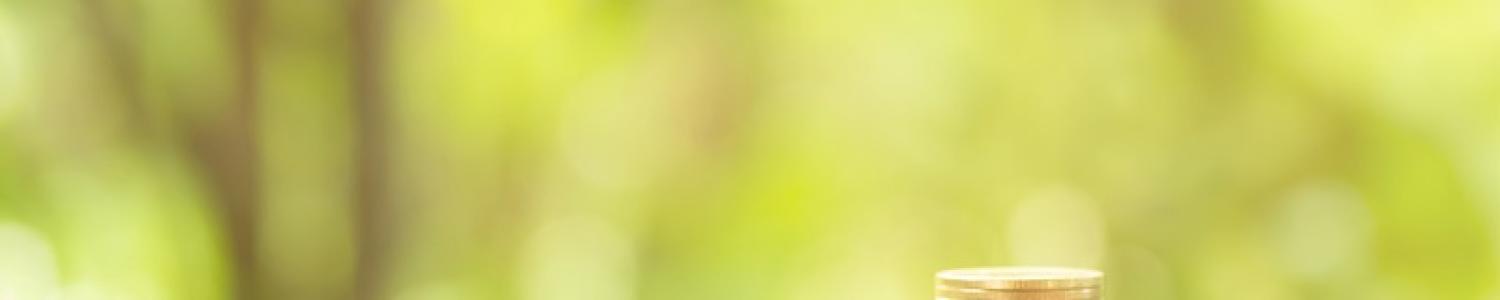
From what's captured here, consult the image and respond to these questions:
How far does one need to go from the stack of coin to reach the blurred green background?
0.69 ft

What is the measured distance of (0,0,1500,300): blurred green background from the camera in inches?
47.1

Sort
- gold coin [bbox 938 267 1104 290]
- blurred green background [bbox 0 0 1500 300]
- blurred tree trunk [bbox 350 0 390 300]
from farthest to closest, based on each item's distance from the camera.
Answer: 1. blurred tree trunk [bbox 350 0 390 300]
2. blurred green background [bbox 0 0 1500 300]
3. gold coin [bbox 938 267 1104 290]

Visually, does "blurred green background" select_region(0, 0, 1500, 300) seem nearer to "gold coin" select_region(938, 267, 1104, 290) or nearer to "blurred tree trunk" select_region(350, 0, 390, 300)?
"blurred tree trunk" select_region(350, 0, 390, 300)

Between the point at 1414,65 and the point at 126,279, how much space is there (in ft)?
3.39

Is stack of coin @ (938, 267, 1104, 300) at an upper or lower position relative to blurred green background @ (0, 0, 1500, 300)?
lower

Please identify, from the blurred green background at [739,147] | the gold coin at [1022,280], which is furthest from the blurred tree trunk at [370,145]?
the gold coin at [1022,280]

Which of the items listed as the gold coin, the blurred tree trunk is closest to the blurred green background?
the blurred tree trunk

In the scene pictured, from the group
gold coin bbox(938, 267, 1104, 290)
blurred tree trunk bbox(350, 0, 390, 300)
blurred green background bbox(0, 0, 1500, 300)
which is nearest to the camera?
gold coin bbox(938, 267, 1104, 290)

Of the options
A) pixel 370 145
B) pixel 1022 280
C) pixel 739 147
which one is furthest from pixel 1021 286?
pixel 370 145

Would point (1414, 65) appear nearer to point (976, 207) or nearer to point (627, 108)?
point (976, 207)

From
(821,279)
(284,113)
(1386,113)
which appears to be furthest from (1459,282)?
(284,113)

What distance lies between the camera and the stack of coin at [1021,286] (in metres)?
1.03

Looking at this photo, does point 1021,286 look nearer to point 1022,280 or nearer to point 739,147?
point 1022,280

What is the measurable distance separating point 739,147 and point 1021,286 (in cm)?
34
